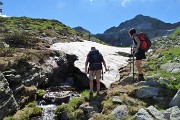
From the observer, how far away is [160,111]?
16.0 m

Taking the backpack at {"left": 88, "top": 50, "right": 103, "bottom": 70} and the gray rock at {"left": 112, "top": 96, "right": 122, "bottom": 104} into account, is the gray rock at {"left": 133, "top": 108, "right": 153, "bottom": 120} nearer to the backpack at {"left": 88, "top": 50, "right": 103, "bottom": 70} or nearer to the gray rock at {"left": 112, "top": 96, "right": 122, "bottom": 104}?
the gray rock at {"left": 112, "top": 96, "right": 122, "bottom": 104}

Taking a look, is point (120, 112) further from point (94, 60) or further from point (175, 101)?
point (94, 60)

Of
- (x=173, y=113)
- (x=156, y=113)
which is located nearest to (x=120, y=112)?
(x=156, y=113)

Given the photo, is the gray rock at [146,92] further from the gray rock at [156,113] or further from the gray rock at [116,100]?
the gray rock at [156,113]

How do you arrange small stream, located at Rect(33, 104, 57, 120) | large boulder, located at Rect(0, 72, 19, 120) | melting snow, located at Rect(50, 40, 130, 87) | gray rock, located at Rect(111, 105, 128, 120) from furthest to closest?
melting snow, located at Rect(50, 40, 130, 87) < small stream, located at Rect(33, 104, 57, 120) < large boulder, located at Rect(0, 72, 19, 120) < gray rock, located at Rect(111, 105, 128, 120)

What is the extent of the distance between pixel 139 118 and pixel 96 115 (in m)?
2.90

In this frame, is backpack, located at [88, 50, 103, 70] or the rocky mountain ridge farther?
backpack, located at [88, 50, 103, 70]

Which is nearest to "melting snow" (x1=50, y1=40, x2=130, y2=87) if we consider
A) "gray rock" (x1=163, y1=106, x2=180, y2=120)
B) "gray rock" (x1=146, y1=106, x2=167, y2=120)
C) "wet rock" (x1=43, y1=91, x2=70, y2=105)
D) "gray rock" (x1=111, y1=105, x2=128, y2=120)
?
"wet rock" (x1=43, y1=91, x2=70, y2=105)

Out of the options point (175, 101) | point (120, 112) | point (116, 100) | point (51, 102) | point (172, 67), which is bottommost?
point (51, 102)

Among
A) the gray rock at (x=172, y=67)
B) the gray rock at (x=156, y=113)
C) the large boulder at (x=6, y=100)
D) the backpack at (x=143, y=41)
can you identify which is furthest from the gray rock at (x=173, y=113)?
→ the large boulder at (x=6, y=100)

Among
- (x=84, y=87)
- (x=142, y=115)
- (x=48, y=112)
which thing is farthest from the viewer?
(x=84, y=87)

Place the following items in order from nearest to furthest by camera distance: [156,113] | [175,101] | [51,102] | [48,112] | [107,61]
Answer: [156,113] < [175,101] < [48,112] < [51,102] < [107,61]

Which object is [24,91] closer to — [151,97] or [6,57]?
[6,57]

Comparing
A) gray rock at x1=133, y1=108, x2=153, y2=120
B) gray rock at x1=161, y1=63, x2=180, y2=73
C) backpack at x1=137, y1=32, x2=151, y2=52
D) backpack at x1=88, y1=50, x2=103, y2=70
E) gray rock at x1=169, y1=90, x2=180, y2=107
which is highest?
backpack at x1=137, y1=32, x2=151, y2=52
